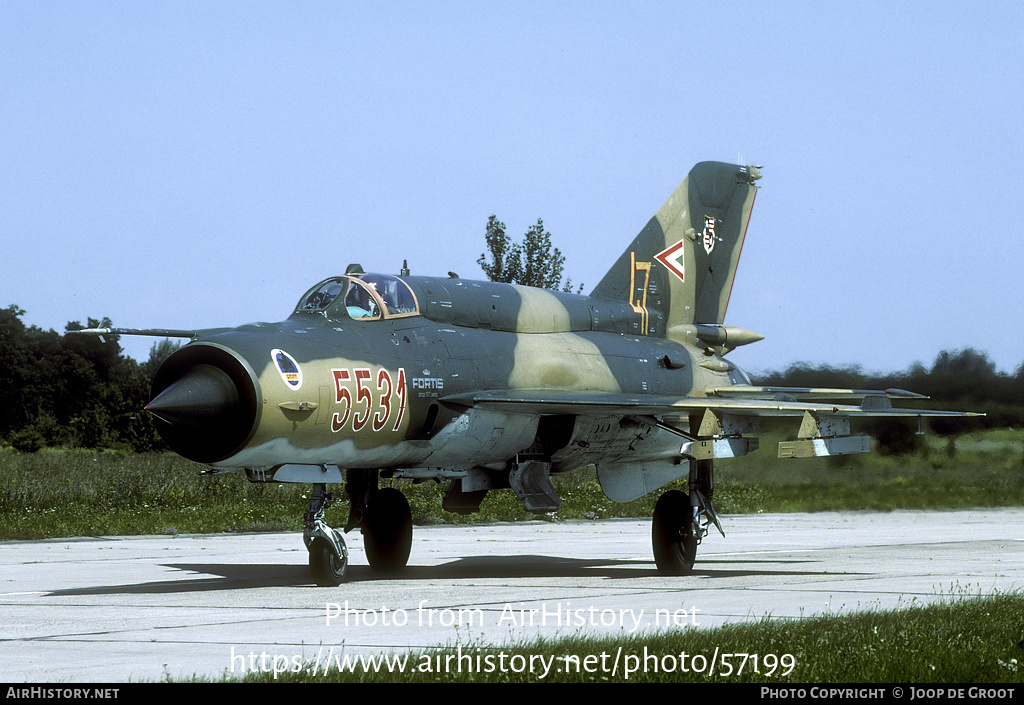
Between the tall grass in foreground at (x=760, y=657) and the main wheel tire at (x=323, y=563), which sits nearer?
the tall grass in foreground at (x=760, y=657)

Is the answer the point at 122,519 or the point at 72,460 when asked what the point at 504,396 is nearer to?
the point at 122,519

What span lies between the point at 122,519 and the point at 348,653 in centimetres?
1699

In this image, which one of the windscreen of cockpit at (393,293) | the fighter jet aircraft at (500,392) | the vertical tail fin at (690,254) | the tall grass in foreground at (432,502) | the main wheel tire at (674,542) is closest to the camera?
the fighter jet aircraft at (500,392)

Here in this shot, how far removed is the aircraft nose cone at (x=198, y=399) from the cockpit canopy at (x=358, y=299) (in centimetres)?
201

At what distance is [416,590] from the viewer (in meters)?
13.7

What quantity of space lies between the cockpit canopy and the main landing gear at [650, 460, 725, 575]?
428cm

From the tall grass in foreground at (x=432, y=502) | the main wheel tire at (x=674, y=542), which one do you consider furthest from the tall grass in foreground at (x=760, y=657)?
the tall grass in foreground at (x=432, y=502)

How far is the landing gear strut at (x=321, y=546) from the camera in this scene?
13656mm

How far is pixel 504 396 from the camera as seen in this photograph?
49.5 feet

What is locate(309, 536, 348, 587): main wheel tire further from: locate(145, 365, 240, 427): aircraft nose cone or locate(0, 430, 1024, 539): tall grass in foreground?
locate(0, 430, 1024, 539): tall grass in foreground

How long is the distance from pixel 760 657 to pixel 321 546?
641cm

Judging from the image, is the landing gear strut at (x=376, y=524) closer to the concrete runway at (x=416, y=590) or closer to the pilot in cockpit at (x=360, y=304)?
the concrete runway at (x=416, y=590)

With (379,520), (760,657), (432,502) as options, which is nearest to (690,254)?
(379,520)

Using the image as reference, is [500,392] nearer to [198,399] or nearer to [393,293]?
[393,293]
